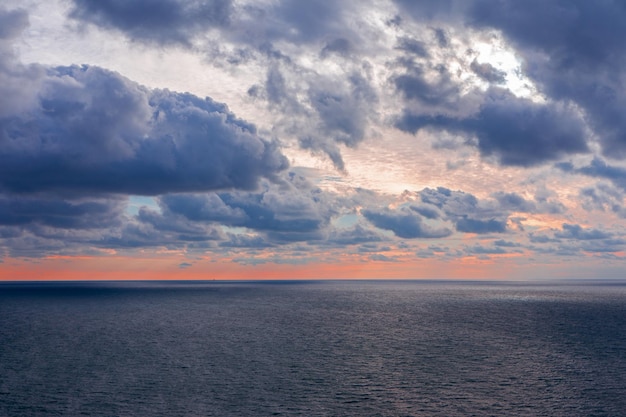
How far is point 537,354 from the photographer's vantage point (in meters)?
83.4

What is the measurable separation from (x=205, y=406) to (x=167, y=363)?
2457 centimetres

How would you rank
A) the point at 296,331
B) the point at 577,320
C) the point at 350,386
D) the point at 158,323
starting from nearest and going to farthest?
the point at 350,386, the point at 296,331, the point at 158,323, the point at 577,320

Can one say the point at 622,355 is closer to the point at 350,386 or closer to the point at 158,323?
the point at 350,386

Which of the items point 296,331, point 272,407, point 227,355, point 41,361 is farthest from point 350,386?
point 296,331

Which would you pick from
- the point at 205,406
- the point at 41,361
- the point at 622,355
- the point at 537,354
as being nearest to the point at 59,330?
the point at 41,361

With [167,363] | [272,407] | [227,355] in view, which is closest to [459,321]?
[227,355]

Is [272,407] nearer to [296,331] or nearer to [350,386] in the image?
[350,386]

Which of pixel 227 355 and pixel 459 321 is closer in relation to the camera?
pixel 227 355

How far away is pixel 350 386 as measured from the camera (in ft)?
198

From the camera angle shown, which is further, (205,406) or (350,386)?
(350,386)

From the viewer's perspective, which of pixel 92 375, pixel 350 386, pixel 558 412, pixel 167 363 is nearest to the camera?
pixel 558 412

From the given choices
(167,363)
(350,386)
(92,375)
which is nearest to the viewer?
(350,386)

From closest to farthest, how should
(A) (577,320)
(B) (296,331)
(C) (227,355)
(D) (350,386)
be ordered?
(D) (350,386) < (C) (227,355) < (B) (296,331) < (A) (577,320)

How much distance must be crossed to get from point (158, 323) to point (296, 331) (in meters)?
39.8
